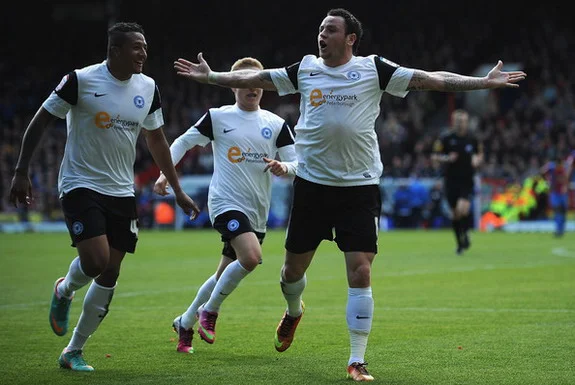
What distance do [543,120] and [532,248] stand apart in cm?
1480

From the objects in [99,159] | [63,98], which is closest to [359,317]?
[99,159]

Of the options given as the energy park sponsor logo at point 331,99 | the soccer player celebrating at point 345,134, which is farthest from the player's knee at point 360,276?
the energy park sponsor logo at point 331,99

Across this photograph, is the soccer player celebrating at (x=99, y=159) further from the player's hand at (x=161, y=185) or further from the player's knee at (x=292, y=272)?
the player's knee at (x=292, y=272)

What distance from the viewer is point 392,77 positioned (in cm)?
771

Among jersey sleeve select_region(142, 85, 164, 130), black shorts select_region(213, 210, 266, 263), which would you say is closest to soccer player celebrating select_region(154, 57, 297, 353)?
black shorts select_region(213, 210, 266, 263)

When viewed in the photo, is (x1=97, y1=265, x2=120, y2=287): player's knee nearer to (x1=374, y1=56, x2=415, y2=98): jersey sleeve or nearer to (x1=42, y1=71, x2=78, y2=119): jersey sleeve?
(x1=42, y1=71, x2=78, y2=119): jersey sleeve

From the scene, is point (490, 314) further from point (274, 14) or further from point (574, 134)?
point (274, 14)

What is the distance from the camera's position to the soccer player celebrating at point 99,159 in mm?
7680

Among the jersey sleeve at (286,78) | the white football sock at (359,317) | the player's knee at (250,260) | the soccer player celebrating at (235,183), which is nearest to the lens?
the white football sock at (359,317)

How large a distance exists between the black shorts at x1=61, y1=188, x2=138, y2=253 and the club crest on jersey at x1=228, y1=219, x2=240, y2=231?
1218 mm

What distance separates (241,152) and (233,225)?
0.73 meters

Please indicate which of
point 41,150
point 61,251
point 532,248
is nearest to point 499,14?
point 41,150

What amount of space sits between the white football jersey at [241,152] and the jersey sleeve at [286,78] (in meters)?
1.61

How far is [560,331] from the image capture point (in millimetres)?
9602
